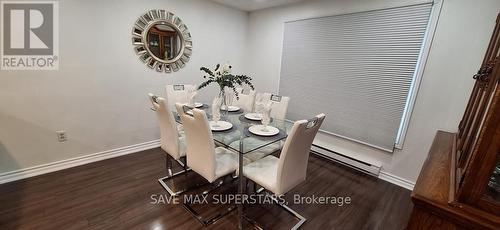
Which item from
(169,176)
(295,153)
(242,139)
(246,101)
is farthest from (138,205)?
(246,101)

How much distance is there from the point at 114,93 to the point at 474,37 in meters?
4.06

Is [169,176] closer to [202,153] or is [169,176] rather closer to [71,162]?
[202,153]

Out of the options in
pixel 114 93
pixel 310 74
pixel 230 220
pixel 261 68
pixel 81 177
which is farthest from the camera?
pixel 261 68

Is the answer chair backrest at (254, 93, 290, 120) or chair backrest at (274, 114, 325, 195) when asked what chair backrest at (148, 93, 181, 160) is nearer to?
chair backrest at (274, 114, 325, 195)

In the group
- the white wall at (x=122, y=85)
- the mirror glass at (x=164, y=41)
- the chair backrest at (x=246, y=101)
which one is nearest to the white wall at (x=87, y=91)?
the white wall at (x=122, y=85)

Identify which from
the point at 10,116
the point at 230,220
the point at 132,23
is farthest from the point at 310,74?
the point at 10,116

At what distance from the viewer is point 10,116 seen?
2.15 meters

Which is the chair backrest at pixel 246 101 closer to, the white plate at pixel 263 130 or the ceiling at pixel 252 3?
the white plate at pixel 263 130

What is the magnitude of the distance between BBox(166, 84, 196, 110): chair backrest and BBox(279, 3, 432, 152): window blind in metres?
1.73

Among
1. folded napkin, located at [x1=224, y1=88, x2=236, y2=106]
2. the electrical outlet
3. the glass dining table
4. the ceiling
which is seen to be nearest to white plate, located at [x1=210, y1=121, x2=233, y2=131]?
the glass dining table

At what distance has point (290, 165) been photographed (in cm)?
159

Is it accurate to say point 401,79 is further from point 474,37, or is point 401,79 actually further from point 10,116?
point 10,116

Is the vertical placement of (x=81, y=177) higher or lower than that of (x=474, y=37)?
lower

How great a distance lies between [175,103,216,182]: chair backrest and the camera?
5.12 feet
